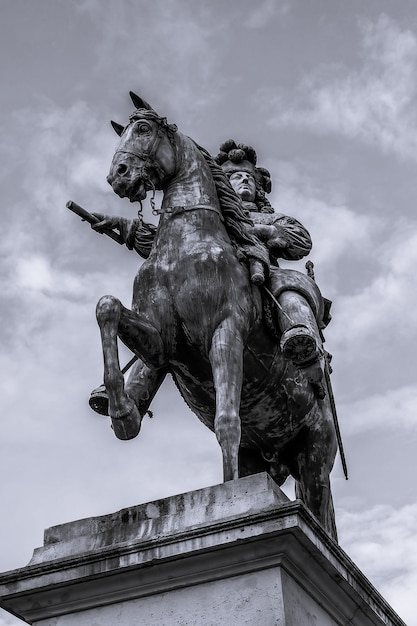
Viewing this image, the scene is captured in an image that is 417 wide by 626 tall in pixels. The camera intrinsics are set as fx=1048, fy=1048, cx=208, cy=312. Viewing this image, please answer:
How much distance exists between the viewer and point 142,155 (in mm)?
9594

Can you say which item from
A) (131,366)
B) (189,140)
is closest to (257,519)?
(131,366)

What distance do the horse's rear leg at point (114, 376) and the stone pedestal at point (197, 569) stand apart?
873mm

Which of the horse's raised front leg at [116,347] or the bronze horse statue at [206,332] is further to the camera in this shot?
the bronze horse statue at [206,332]

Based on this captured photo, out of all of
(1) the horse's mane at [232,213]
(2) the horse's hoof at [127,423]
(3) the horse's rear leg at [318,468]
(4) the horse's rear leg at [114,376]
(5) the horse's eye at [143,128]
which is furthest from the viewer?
(3) the horse's rear leg at [318,468]

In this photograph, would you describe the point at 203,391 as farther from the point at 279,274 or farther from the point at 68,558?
the point at 68,558

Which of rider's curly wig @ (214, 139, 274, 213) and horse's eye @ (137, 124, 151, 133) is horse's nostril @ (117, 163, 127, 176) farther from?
rider's curly wig @ (214, 139, 274, 213)

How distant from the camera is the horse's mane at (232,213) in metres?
9.84

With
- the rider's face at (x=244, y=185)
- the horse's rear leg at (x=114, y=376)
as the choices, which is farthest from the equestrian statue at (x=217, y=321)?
the rider's face at (x=244, y=185)

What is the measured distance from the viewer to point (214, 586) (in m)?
7.50

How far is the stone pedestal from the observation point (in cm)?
733

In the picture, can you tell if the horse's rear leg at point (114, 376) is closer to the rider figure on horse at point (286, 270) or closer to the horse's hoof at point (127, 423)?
the horse's hoof at point (127, 423)

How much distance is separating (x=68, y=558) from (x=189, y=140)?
4355 millimetres

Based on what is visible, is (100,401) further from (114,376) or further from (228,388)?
(228,388)

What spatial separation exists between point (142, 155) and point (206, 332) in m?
1.84
